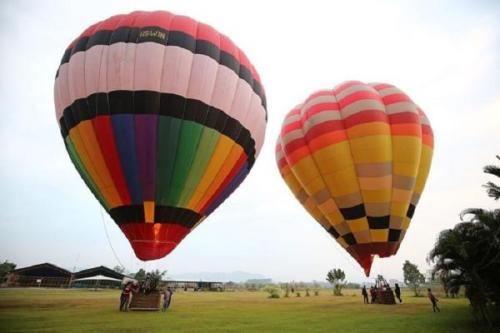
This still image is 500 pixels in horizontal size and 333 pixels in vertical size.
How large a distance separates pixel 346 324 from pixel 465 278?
5359 mm

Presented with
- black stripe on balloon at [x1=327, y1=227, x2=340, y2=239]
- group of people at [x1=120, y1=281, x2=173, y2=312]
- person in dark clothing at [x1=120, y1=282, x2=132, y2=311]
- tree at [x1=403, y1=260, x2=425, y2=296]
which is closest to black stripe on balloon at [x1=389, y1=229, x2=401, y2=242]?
black stripe on balloon at [x1=327, y1=227, x2=340, y2=239]

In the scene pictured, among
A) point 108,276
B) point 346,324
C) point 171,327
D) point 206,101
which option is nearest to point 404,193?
point 346,324

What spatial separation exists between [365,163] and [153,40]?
425 inches

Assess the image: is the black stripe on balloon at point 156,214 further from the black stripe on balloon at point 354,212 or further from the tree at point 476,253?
the tree at point 476,253

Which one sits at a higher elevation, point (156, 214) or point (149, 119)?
point (149, 119)

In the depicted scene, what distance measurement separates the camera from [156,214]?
37.0 ft

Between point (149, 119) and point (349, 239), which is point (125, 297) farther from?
point (349, 239)

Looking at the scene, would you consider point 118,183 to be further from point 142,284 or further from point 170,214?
point 142,284

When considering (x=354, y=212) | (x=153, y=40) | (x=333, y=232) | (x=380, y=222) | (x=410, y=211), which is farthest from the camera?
(x=333, y=232)

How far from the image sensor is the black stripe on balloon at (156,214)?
11.3 meters

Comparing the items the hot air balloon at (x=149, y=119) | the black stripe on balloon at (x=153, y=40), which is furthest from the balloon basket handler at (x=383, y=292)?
the black stripe on balloon at (x=153, y=40)

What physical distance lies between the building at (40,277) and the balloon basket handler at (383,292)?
4112cm

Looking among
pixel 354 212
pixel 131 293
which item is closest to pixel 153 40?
pixel 131 293

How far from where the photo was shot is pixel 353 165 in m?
15.7
